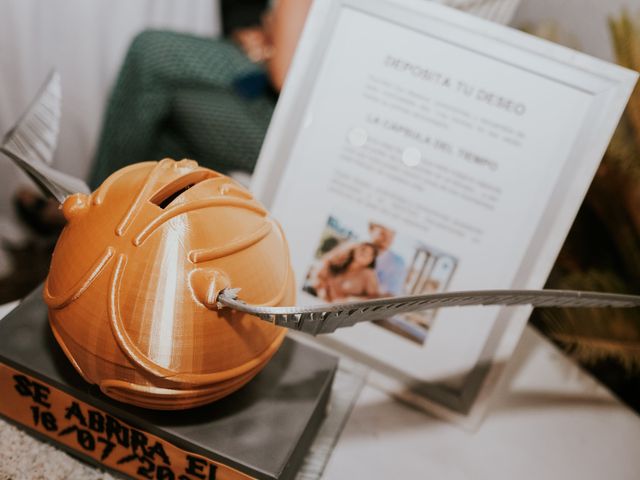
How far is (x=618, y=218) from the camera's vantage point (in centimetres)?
112

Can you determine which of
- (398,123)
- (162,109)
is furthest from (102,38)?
(398,123)

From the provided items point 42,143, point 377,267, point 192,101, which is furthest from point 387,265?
point 192,101

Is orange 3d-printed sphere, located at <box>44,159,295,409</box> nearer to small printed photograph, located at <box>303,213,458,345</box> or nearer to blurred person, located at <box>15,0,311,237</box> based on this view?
small printed photograph, located at <box>303,213,458,345</box>

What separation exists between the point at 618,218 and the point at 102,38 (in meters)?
1.26

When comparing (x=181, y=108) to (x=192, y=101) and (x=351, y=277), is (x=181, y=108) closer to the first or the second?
(x=192, y=101)

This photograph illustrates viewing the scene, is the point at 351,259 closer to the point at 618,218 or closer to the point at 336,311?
the point at 336,311

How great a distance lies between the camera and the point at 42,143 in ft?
2.35

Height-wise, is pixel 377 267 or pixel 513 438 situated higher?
pixel 377 267

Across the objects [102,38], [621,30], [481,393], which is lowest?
[481,393]

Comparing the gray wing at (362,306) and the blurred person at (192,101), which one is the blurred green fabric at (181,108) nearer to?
the blurred person at (192,101)

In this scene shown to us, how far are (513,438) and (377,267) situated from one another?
0.95ft

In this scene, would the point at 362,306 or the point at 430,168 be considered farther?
the point at 430,168

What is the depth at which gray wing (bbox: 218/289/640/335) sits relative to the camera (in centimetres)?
56

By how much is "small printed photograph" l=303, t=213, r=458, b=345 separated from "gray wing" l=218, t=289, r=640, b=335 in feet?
0.77
